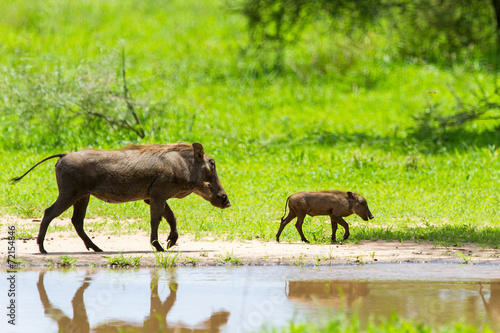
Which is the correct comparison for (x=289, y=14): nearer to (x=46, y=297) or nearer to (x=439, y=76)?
(x=439, y=76)

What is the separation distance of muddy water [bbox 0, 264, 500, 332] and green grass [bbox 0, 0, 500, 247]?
186 centimetres

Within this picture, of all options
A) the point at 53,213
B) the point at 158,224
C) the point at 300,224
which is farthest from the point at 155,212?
the point at 300,224

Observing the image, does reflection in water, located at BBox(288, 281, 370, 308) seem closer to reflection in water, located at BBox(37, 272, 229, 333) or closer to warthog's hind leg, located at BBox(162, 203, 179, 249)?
reflection in water, located at BBox(37, 272, 229, 333)

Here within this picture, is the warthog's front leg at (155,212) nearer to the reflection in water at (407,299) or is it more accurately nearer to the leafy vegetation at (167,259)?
the leafy vegetation at (167,259)

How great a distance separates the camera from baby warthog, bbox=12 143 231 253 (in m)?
8.11

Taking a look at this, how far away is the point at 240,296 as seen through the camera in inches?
246

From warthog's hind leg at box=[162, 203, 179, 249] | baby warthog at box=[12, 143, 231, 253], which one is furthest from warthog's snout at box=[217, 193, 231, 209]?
warthog's hind leg at box=[162, 203, 179, 249]

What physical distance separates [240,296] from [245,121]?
1114cm

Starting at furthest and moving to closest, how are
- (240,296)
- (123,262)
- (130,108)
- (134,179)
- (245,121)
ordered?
(245,121), (130,108), (134,179), (123,262), (240,296)

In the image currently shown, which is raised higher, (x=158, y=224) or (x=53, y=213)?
(x=53, y=213)

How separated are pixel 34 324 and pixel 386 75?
1622 cm

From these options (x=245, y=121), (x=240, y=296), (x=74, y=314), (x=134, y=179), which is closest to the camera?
(x=74, y=314)

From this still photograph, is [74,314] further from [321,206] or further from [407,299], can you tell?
[321,206]

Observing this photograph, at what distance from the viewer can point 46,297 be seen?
20.7ft
